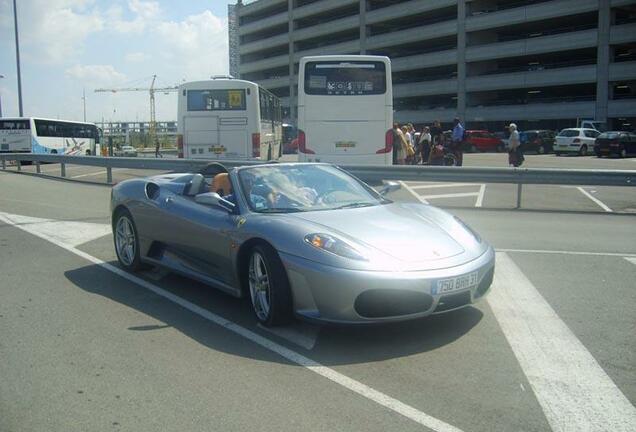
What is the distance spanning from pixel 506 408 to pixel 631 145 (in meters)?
37.5

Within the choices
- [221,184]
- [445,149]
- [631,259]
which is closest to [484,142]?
[445,149]

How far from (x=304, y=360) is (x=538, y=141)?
142 ft

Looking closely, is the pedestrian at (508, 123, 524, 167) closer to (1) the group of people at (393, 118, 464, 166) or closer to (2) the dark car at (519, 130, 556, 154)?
(1) the group of people at (393, 118, 464, 166)

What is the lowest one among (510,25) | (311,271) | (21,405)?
(21,405)

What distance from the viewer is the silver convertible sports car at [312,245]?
456 cm

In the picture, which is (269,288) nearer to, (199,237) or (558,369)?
(199,237)

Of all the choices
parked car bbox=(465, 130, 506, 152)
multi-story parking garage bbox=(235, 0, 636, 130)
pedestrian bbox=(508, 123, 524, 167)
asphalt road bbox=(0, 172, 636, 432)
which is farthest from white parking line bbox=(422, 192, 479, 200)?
multi-story parking garage bbox=(235, 0, 636, 130)

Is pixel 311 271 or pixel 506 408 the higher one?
pixel 311 271

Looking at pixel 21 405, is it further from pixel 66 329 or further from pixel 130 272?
pixel 130 272

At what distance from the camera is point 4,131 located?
37.0 meters

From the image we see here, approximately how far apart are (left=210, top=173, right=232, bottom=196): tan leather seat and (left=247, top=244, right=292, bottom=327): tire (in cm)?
118

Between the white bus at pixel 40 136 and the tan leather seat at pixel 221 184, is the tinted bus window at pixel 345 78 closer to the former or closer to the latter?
the tan leather seat at pixel 221 184

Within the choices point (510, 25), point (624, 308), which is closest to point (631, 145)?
point (510, 25)

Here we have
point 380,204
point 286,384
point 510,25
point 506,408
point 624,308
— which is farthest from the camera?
point 510,25
